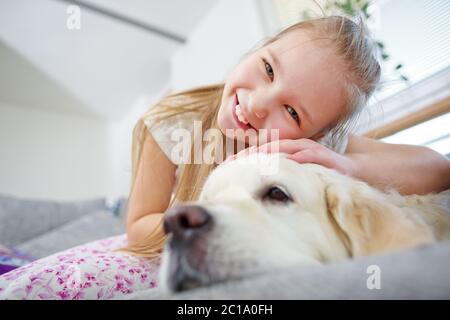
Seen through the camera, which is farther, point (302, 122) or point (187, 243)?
point (302, 122)

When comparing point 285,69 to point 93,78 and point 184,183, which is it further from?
point 93,78

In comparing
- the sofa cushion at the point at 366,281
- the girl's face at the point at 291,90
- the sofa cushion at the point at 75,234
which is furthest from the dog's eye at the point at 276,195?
the sofa cushion at the point at 75,234

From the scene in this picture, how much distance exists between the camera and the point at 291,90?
932mm

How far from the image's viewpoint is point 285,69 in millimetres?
953

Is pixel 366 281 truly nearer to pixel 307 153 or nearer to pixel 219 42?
pixel 307 153

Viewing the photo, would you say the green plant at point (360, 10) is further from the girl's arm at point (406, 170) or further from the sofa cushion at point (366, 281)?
the sofa cushion at point (366, 281)

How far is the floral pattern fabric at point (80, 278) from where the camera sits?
619 millimetres

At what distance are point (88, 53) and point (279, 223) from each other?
11.5ft

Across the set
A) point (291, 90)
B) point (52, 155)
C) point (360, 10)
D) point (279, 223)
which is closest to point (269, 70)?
point (291, 90)

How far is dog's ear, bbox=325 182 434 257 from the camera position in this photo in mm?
530

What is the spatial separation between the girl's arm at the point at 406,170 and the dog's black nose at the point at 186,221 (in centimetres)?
55

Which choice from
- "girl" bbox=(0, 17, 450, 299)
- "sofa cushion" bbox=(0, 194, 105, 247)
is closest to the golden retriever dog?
"girl" bbox=(0, 17, 450, 299)

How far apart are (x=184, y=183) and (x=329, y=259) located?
614 mm

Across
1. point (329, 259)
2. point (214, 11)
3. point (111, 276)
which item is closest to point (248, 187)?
point (329, 259)
